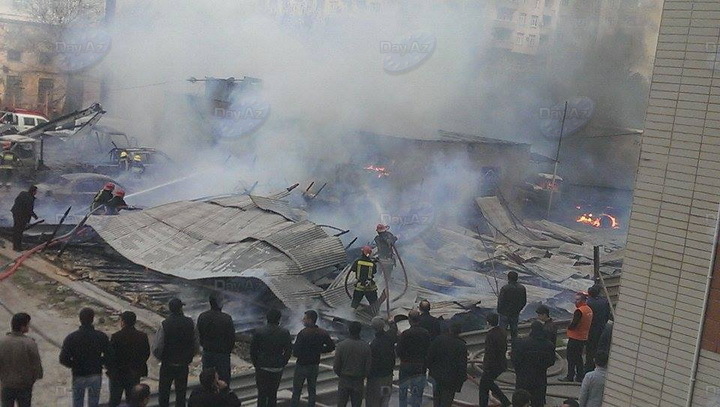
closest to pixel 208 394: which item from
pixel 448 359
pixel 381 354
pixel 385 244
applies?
pixel 381 354

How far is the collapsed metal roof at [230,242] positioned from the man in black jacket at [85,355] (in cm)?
392

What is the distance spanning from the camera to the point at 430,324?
8773mm

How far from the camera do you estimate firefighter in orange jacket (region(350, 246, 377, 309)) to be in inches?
451

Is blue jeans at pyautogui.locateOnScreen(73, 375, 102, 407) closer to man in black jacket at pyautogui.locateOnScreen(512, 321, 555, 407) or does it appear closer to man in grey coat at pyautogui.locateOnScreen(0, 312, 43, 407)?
man in grey coat at pyautogui.locateOnScreen(0, 312, 43, 407)

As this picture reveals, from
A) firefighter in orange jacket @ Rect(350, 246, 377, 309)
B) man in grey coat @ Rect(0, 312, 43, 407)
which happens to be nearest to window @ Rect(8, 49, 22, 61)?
firefighter in orange jacket @ Rect(350, 246, 377, 309)

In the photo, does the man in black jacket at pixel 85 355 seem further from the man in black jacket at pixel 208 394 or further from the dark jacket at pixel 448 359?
Result: the dark jacket at pixel 448 359

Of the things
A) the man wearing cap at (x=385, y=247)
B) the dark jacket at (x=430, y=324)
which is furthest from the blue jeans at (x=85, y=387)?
the man wearing cap at (x=385, y=247)

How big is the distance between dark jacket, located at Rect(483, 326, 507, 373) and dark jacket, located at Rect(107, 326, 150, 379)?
11.9ft

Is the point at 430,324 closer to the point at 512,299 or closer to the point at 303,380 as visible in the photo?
the point at 303,380

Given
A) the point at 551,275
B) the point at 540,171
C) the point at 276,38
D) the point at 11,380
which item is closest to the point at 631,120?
the point at 540,171

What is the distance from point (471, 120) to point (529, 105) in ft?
14.0

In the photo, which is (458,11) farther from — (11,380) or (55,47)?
(11,380)

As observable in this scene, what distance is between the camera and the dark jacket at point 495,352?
28.1ft

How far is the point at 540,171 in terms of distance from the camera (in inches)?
1190
